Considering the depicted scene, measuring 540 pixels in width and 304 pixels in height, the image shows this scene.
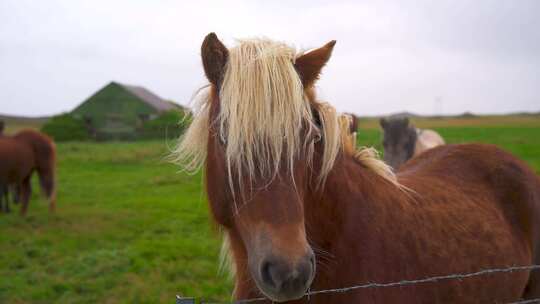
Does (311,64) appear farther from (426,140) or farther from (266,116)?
(426,140)

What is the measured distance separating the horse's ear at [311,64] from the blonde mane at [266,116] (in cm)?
5

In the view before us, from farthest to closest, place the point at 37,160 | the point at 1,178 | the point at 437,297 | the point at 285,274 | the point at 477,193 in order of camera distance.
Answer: the point at 37,160 < the point at 1,178 < the point at 477,193 < the point at 437,297 < the point at 285,274

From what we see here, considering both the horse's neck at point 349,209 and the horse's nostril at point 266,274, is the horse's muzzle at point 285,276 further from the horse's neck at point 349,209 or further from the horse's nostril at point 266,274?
the horse's neck at point 349,209

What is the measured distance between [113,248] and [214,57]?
6009 millimetres

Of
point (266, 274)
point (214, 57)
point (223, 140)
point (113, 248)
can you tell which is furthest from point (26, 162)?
point (266, 274)

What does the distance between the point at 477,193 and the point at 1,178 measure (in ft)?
35.0

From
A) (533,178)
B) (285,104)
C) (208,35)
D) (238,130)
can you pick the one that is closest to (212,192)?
(238,130)

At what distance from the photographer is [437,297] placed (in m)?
2.38

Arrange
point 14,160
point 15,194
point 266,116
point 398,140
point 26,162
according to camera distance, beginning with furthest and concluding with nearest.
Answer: point 15,194, point 26,162, point 14,160, point 398,140, point 266,116

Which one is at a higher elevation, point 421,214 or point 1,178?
point 421,214

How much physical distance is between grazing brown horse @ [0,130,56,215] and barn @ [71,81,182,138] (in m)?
21.8

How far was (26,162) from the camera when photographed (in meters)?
11.0

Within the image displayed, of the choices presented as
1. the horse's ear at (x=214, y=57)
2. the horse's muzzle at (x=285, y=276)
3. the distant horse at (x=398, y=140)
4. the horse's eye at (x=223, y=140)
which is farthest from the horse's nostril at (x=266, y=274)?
the distant horse at (x=398, y=140)

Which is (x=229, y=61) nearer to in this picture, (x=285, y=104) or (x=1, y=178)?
(x=285, y=104)
